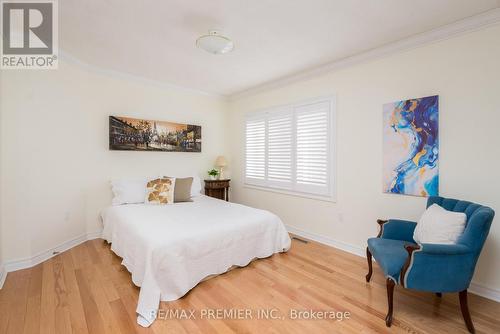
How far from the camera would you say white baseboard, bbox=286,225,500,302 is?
2180 mm

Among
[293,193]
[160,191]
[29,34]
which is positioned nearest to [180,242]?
[160,191]

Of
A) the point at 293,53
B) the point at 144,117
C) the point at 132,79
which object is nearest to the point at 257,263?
the point at 293,53

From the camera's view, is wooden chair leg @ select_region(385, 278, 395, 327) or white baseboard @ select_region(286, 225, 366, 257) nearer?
wooden chair leg @ select_region(385, 278, 395, 327)

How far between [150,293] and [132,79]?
3.31 m

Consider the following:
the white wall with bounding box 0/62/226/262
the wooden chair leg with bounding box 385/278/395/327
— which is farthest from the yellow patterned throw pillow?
the wooden chair leg with bounding box 385/278/395/327

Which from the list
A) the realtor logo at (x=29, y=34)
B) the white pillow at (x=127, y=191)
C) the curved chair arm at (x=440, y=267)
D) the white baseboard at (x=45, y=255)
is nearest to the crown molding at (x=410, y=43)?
the curved chair arm at (x=440, y=267)

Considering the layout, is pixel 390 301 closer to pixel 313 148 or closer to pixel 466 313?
pixel 466 313

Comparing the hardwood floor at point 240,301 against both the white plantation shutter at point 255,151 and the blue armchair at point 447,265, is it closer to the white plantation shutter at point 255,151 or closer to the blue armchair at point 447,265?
the blue armchair at point 447,265

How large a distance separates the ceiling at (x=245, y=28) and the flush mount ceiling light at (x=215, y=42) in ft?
0.48

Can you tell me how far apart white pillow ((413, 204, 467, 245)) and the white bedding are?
1.57 meters

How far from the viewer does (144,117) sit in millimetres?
4020

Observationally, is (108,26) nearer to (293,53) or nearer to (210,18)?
(210,18)

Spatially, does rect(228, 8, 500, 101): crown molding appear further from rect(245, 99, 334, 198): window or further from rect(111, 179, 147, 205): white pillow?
rect(111, 179, 147, 205): white pillow

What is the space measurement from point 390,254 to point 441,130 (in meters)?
1.46
